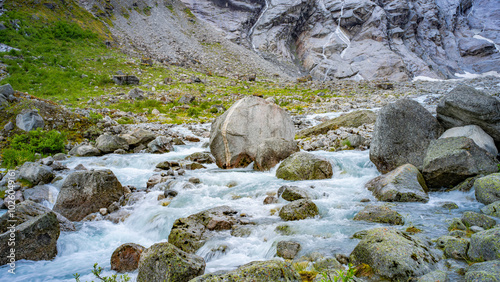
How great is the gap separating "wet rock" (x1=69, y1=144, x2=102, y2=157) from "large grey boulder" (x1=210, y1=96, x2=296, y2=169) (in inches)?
244

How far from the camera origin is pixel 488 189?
634 centimetres

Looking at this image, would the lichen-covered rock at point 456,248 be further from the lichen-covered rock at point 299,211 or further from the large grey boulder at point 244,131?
the large grey boulder at point 244,131

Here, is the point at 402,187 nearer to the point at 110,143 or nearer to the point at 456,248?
the point at 456,248

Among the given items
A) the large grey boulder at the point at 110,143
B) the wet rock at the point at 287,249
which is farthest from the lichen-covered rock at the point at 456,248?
the large grey boulder at the point at 110,143

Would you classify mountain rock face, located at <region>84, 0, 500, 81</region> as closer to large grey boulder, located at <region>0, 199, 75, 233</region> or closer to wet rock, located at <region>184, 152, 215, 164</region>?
wet rock, located at <region>184, 152, 215, 164</region>

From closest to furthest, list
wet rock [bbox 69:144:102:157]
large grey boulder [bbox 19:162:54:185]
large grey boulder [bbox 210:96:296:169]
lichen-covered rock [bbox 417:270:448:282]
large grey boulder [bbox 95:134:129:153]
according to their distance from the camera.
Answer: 1. lichen-covered rock [bbox 417:270:448:282]
2. large grey boulder [bbox 19:162:54:185]
3. large grey boulder [bbox 210:96:296:169]
4. wet rock [bbox 69:144:102:157]
5. large grey boulder [bbox 95:134:129:153]

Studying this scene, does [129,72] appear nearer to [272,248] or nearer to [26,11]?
[26,11]

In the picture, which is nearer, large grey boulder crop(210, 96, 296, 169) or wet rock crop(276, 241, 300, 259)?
wet rock crop(276, 241, 300, 259)

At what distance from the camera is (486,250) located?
12.5ft

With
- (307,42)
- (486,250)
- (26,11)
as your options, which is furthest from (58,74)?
(307,42)

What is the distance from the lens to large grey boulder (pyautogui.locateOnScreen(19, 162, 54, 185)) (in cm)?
884

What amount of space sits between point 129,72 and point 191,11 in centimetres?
5062

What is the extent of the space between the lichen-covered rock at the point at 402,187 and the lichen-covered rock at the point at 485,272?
12.2ft

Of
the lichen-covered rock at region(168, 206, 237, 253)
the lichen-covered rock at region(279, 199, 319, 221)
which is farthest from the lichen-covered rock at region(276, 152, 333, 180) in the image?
the lichen-covered rock at region(168, 206, 237, 253)
